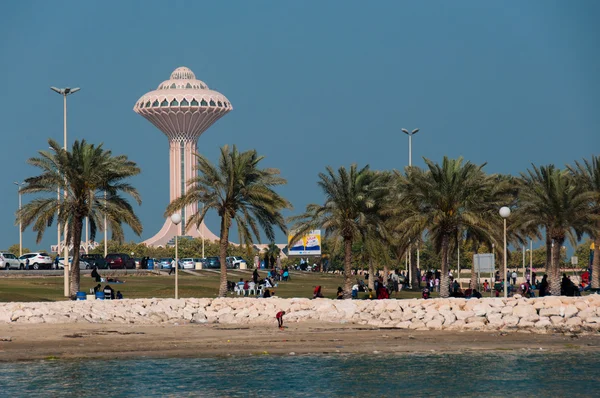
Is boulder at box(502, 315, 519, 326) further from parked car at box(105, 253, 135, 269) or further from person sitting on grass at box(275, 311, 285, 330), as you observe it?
parked car at box(105, 253, 135, 269)

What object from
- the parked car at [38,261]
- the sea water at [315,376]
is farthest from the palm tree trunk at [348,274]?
the parked car at [38,261]

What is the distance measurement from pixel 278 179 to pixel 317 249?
252 ft

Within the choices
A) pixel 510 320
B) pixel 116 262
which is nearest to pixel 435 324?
pixel 510 320

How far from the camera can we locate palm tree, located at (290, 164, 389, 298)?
175 feet

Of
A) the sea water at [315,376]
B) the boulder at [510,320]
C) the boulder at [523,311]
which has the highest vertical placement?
the boulder at [523,311]

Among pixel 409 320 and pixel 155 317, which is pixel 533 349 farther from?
pixel 155 317

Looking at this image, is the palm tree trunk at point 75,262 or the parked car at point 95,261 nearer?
the palm tree trunk at point 75,262

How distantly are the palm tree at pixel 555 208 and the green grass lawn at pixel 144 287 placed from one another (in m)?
7.80

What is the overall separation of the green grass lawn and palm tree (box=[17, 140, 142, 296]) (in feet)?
11.0

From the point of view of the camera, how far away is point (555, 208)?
56812 mm

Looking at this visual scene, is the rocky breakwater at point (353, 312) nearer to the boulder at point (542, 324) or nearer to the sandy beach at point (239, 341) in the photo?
the boulder at point (542, 324)

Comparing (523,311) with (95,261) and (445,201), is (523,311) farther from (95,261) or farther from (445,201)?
(95,261)

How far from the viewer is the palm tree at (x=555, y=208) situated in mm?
56406

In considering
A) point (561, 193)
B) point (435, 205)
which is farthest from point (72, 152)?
point (561, 193)
